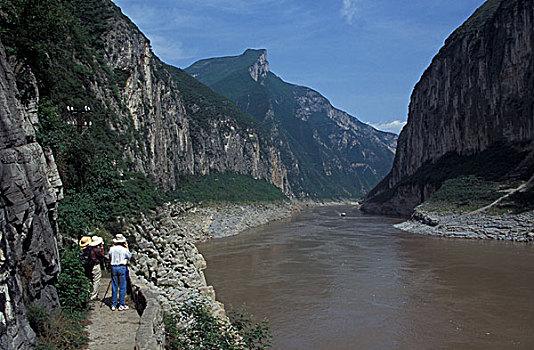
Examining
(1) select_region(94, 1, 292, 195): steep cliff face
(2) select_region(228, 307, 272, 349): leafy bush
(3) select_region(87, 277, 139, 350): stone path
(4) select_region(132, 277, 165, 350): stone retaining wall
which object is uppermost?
(1) select_region(94, 1, 292, 195): steep cliff face

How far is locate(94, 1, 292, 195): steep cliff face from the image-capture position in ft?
129

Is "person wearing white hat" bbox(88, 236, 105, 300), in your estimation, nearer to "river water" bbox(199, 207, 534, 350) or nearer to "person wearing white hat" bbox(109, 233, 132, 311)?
"person wearing white hat" bbox(109, 233, 132, 311)

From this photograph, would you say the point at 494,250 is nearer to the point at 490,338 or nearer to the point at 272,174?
the point at 490,338

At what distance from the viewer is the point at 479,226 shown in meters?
44.5

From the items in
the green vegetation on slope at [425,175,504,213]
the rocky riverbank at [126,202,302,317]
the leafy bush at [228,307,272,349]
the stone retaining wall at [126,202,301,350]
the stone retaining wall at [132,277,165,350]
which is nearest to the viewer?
the stone retaining wall at [132,277,165,350]

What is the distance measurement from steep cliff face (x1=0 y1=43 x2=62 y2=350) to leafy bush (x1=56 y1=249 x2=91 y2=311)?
1.82ft

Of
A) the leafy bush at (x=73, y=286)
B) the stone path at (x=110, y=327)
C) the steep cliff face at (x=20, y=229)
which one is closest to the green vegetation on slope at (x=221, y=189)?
the leafy bush at (x=73, y=286)

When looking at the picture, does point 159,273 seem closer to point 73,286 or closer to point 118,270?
point 118,270

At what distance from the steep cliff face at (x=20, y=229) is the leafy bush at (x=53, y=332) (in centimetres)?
31

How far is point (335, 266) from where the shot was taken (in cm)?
2858

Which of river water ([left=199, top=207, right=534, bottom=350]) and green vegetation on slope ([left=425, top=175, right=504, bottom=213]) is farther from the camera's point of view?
green vegetation on slope ([left=425, top=175, right=504, bottom=213])

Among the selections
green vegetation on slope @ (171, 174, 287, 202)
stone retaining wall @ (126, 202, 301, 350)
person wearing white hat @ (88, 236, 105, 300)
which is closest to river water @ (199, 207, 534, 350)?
stone retaining wall @ (126, 202, 301, 350)

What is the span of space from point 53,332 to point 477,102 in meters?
69.5

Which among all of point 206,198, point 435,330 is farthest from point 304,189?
point 435,330
